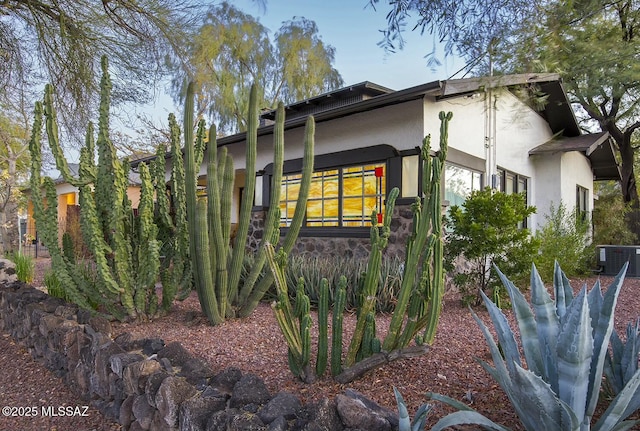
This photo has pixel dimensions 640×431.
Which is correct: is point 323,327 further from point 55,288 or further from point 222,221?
point 55,288

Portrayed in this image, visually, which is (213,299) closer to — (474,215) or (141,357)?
(141,357)

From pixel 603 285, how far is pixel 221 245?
7.86 metres

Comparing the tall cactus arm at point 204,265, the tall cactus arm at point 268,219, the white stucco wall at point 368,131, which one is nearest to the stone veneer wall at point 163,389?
the tall cactus arm at point 204,265

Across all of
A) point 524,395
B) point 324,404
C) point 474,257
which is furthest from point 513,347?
point 474,257

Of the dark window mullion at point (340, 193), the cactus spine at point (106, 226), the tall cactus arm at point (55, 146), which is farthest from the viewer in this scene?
the dark window mullion at point (340, 193)

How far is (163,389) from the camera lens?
8.53 feet

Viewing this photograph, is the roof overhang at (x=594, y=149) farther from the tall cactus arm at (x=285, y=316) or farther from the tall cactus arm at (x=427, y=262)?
the tall cactus arm at (x=285, y=316)

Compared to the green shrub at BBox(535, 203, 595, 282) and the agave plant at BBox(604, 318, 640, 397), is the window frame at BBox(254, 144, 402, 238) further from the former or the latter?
the agave plant at BBox(604, 318, 640, 397)

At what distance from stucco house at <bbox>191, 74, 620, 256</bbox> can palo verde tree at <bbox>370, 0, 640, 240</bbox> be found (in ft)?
A: 4.59

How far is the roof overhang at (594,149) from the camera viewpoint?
1047cm

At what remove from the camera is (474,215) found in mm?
6047

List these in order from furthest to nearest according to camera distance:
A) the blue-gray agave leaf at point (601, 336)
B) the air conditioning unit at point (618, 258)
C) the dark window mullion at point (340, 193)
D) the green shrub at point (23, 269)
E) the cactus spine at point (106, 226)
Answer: the air conditioning unit at point (618, 258) → the dark window mullion at point (340, 193) → the green shrub at point (23, 269) → the cactus spine at point (106, 226) → the blue-gray agave leaf at point (601, 336)

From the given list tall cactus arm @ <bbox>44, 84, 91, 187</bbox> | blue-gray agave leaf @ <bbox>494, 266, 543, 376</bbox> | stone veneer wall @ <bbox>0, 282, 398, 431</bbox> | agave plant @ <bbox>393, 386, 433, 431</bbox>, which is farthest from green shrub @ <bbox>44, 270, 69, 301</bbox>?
blue-gray agave leaf @ <bbox>494, 266, 543, 376</bbox>

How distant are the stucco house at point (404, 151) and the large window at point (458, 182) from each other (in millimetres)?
20
